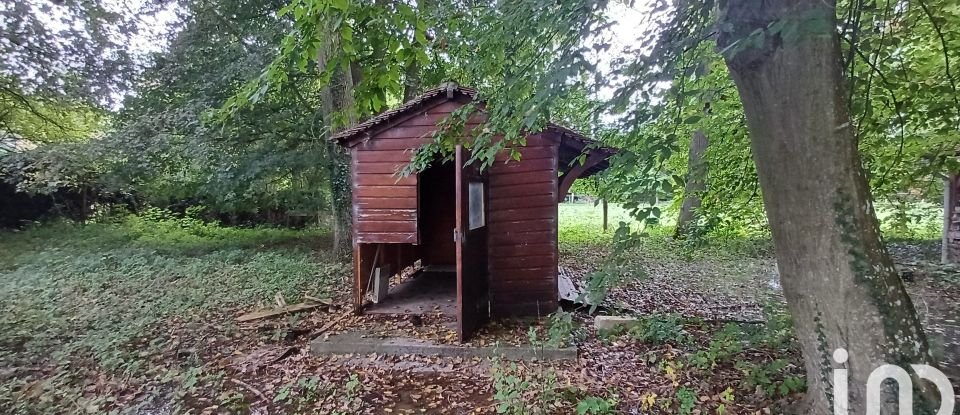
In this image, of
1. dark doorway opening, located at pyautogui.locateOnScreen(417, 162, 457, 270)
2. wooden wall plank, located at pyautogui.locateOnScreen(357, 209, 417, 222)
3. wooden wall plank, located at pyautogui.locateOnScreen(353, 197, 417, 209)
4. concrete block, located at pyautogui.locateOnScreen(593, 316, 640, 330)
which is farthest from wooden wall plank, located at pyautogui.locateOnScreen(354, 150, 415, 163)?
dark doorway opening, located at pyautogui.locateOnScreen(417, 162, 457, 270)

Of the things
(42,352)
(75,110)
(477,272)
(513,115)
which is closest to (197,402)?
(42,352)

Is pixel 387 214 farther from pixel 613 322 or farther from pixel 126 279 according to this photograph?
pixel 126 279

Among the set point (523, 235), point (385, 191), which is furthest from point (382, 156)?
point (523, 235)

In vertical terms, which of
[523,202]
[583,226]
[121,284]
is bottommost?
[121,284]

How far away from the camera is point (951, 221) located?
876 cm

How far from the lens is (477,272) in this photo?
564 centimetres

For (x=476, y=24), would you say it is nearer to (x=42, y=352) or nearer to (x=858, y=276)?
(x=858, y=276)

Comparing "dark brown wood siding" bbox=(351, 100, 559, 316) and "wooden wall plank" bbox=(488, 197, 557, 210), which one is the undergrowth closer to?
"dark brown wood siding" bbox=(351, 100, 559, 316)

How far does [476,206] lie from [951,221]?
913 cm

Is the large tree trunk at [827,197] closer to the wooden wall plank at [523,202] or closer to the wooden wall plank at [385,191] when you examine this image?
the wooden wall plank at [523,202]

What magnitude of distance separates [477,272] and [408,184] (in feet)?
4.44

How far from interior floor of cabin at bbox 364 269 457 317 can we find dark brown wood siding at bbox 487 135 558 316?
827mm

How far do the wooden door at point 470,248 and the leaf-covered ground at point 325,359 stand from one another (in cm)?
27

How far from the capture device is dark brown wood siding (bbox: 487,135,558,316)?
5934 mm
